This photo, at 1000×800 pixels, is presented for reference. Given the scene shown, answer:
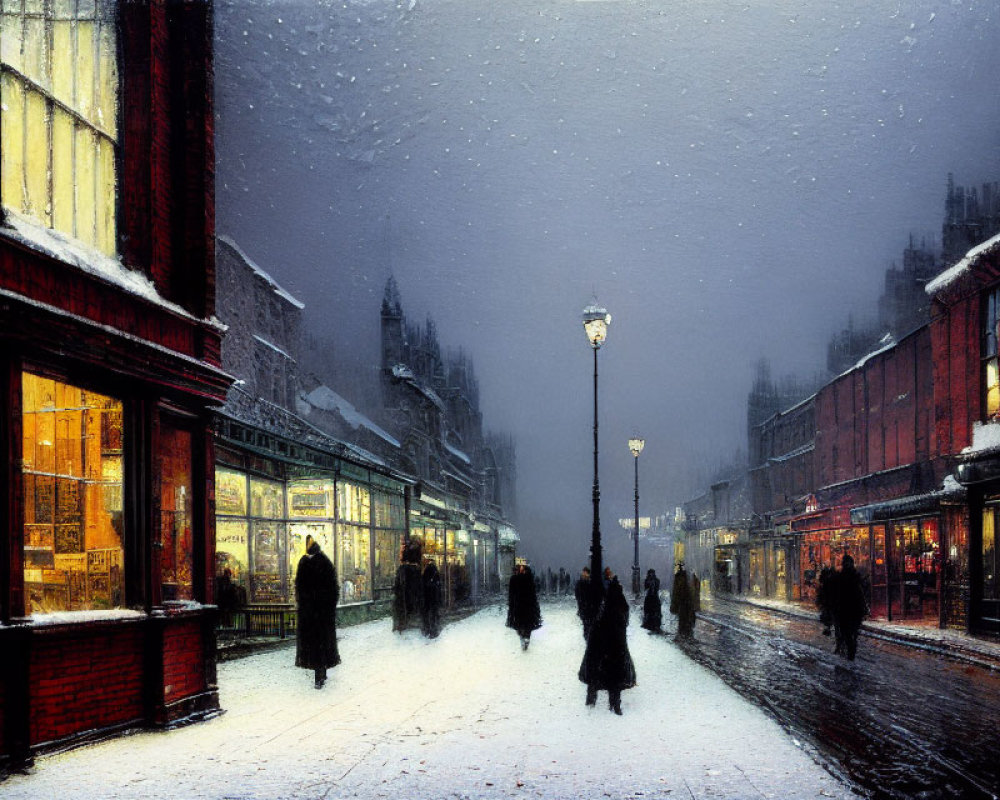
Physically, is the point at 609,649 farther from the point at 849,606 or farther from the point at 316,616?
the point at 849,606

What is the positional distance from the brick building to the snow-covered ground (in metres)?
0.69

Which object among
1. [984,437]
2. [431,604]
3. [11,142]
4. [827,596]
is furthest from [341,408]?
[11,142]

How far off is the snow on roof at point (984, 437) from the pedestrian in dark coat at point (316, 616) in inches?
598

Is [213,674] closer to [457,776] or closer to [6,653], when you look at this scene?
[6,653]

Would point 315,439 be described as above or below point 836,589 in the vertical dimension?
above

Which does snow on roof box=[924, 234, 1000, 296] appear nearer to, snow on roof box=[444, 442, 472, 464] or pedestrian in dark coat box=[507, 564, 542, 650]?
pedestrian in dark coat box=[507, 564, 542, 650]

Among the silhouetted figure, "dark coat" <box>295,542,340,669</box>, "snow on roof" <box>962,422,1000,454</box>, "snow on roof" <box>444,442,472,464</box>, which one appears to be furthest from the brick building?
"snow on roof" <box>444,442,472,464</box>

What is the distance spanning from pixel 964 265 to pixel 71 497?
68.4ft

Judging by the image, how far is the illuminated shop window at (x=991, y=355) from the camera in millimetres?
22609

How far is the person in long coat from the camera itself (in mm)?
10867

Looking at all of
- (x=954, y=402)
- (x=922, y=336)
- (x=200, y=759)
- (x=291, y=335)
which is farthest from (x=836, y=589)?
(x=291, y=335)

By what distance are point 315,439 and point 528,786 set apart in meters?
25.5

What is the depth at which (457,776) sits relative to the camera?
7469 mm

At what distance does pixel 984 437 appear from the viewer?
22.7 metres
